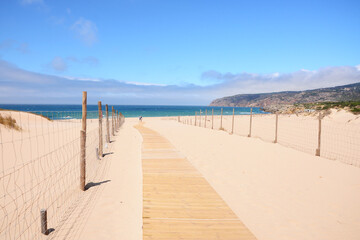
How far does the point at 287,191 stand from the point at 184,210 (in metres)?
3.35

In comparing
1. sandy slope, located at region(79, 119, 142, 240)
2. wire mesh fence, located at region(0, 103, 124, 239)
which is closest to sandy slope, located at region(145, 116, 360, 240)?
sandy slope, located at region(79, 119, 142, 240)

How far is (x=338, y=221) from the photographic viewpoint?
4.55m

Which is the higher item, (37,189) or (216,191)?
(216,191)

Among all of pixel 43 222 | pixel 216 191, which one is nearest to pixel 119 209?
pixel 43 222

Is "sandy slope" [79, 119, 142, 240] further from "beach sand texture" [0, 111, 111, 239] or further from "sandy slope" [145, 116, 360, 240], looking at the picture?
"sandy slope" [145, 116, 360, 240]

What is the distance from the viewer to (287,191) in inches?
240

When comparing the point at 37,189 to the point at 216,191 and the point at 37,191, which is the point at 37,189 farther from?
the point at 216,191

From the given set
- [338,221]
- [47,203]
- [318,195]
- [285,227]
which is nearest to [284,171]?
[318,195]

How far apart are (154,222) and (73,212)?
2200 millimetres

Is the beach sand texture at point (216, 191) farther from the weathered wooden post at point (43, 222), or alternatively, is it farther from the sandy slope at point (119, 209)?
the weathered wooden post at point (43, 222)

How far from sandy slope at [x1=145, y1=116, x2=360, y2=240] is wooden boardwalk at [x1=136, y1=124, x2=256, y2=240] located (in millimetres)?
613

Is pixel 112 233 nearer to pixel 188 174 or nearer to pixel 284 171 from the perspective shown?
pixel 188 174

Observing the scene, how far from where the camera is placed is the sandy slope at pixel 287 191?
431 centimetres

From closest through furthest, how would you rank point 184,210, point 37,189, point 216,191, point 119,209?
point 184,210 < point 119,209 < point 216,191 < point 37,189
